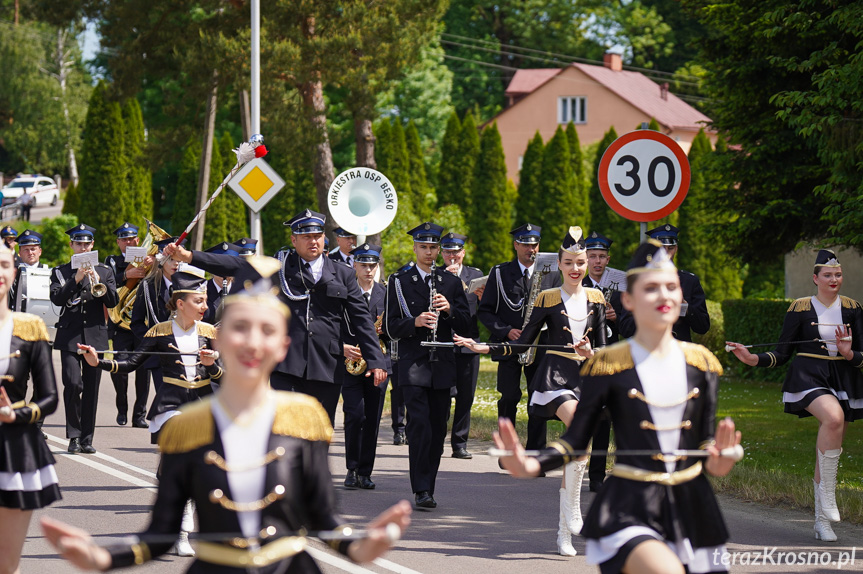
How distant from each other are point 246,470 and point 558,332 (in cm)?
515

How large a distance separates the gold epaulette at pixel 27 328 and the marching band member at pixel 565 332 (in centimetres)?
346

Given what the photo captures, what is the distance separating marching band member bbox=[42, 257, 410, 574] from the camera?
368 centimetres

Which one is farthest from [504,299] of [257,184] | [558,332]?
[257,184]

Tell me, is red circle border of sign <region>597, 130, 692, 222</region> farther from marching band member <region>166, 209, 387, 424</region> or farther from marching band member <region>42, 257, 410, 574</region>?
marching band member <region>42, 257, 410, 574</region>

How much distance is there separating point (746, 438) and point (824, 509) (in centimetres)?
561

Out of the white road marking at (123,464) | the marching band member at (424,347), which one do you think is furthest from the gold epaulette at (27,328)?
the white road marking at (123,464)

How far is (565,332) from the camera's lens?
862cm

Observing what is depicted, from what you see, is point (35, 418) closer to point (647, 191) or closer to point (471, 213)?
point (647, 191)

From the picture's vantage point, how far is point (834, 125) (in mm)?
11930

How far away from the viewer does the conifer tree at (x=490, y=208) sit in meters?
36.5

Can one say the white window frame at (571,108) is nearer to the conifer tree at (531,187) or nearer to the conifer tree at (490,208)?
the conifer tree at (531,187)

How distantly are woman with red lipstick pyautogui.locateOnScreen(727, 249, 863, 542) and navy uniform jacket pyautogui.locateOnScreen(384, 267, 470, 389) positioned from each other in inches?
106

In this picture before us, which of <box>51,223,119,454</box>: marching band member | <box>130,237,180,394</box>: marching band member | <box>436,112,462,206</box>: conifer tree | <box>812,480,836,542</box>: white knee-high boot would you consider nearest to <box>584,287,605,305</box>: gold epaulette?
<box>812,480,836,542</box>: white knee-high boot

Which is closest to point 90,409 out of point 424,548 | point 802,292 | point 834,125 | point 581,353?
point 424,548
